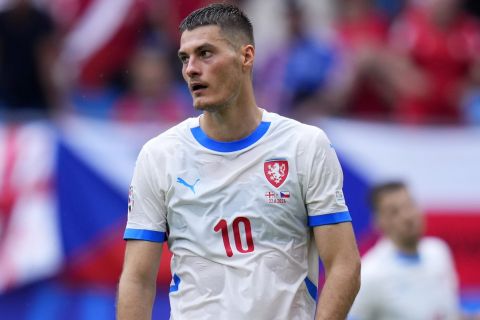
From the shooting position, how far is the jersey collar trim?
5.77m

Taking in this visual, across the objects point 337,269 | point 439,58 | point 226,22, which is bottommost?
point 337,269

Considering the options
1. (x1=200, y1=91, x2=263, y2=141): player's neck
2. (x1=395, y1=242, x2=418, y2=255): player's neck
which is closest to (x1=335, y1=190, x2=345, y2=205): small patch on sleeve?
(x1=200, y1=91, x2=263, y2=141): player's neck

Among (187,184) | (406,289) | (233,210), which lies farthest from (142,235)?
(406,289)

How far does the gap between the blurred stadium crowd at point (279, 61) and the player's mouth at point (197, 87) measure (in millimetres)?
5630

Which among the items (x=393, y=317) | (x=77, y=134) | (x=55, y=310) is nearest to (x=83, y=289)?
(x=55, y=310)

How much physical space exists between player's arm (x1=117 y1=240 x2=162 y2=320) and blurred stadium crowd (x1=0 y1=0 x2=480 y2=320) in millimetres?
5176

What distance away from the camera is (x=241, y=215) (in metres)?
5.61

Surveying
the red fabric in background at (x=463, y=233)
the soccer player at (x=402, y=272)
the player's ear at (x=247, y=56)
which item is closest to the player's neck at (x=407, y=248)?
the soccer player at (x=402, y=272)

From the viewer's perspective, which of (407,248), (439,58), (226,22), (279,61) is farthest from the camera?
(439,58)

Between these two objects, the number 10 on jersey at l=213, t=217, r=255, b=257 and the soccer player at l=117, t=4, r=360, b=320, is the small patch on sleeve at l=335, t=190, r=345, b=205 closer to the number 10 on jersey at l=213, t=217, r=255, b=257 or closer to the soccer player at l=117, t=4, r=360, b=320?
the soccer player at l=117, t=4, r=360, b=320

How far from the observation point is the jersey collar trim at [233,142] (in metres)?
5.77

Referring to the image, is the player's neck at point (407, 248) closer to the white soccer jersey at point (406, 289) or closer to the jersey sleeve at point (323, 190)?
the white soccer jersey at point (406, 289)

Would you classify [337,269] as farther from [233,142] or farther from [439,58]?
[439,58]

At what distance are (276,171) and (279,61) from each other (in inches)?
268
